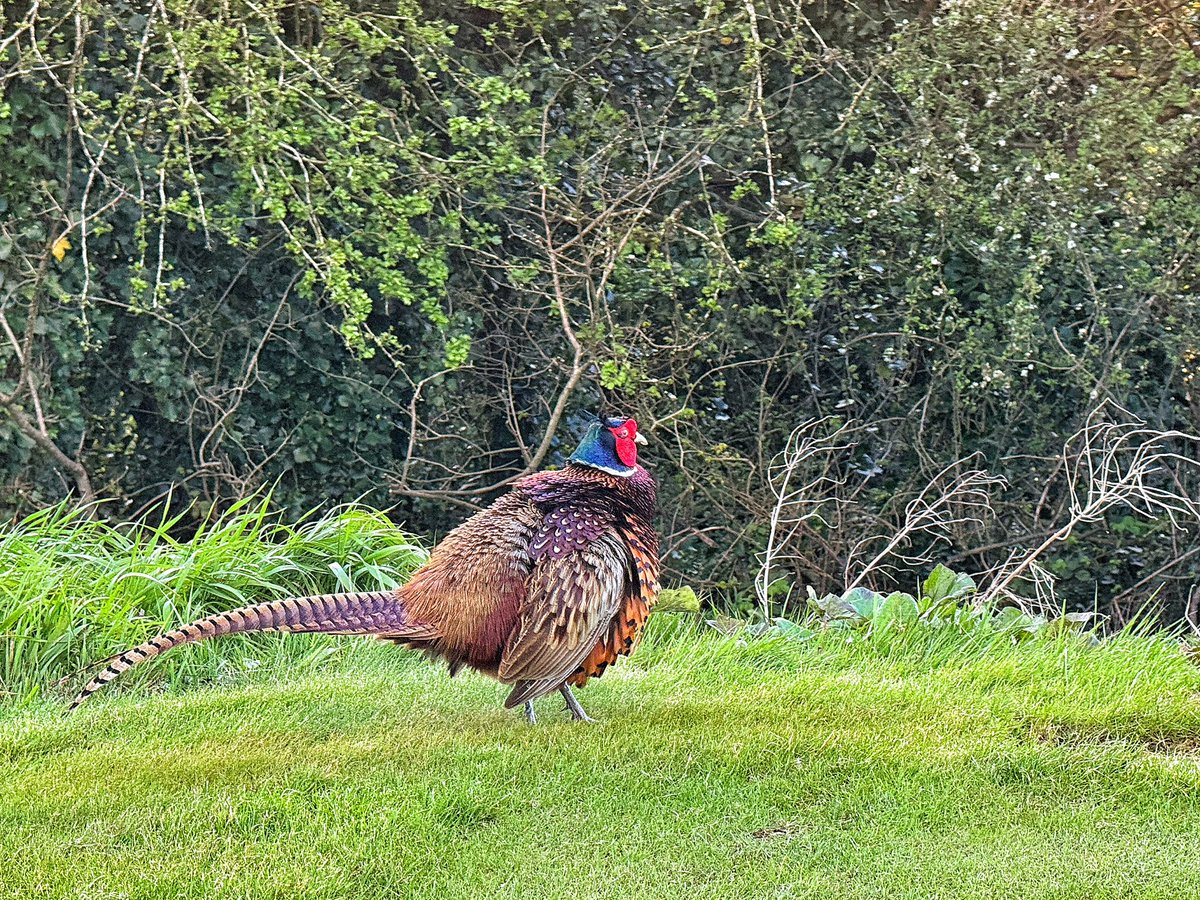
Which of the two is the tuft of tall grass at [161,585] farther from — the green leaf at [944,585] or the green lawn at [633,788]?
the green leaf at [944,585]

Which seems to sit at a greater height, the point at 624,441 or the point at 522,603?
the point at 624,441

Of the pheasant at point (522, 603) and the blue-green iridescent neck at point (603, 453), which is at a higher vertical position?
the blue-green iridescent neck at point (603, 453)

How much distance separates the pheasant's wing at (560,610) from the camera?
4.39m

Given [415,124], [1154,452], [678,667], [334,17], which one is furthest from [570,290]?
[1154,452]

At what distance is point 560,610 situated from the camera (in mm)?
4383

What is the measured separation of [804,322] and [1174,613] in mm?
2446

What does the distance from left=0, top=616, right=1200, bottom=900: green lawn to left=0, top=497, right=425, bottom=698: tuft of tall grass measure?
10.7 inches

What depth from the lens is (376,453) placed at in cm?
767

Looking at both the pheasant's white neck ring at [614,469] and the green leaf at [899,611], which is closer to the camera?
the pheasant's white neck ring at [614,469]

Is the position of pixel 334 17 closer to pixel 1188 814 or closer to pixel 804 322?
pixel 804 322

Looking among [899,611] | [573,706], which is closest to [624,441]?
[573,706]

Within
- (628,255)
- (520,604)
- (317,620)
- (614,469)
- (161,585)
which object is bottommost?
(161,585)

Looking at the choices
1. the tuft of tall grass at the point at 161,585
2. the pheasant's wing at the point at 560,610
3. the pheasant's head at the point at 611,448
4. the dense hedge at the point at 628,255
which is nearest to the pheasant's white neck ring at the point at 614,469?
the pheasant's head at the point at 611,448

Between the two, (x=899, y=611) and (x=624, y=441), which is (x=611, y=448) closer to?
(x=624, y=441)
